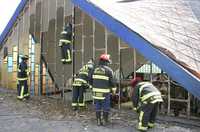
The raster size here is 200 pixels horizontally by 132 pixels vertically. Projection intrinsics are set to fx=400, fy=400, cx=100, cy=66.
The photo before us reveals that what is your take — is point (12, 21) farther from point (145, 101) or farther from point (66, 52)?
point (145, 101)

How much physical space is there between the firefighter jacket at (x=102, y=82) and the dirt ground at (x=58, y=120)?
81 centimetres

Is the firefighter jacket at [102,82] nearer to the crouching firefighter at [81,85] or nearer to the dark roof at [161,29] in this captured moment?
the dark roof at [161,29]

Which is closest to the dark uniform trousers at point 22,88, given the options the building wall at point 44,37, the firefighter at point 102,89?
the building wall at point 44,37

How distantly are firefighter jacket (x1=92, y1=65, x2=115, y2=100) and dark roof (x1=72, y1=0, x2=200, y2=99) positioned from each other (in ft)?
3.43

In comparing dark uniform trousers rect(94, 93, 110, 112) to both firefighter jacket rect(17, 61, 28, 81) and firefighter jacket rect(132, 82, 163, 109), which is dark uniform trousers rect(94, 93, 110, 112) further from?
firefighter jacket rect(17, 61, 28, 81)

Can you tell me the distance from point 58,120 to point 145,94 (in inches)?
109

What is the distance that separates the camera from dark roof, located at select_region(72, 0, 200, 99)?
961 centimetres

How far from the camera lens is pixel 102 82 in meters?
10.4

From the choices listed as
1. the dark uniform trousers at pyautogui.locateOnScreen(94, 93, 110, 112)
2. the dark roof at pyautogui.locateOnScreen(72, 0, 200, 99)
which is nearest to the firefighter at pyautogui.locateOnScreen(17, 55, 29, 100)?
the dark roof at pyautogui.locateOnScreen(72, 0, 200, 99)

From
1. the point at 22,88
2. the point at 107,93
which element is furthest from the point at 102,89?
the point at 22,88

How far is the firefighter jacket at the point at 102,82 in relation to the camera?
10.3 m

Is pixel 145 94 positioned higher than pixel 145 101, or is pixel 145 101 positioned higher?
pixel 145 94

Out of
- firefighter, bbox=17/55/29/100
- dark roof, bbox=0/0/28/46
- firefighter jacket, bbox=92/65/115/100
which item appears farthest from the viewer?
dark roof, bbox=0/0/28/46

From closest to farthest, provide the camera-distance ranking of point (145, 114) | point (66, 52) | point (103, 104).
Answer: point (145, 114)
point (103, 104)
point (66, 52)
